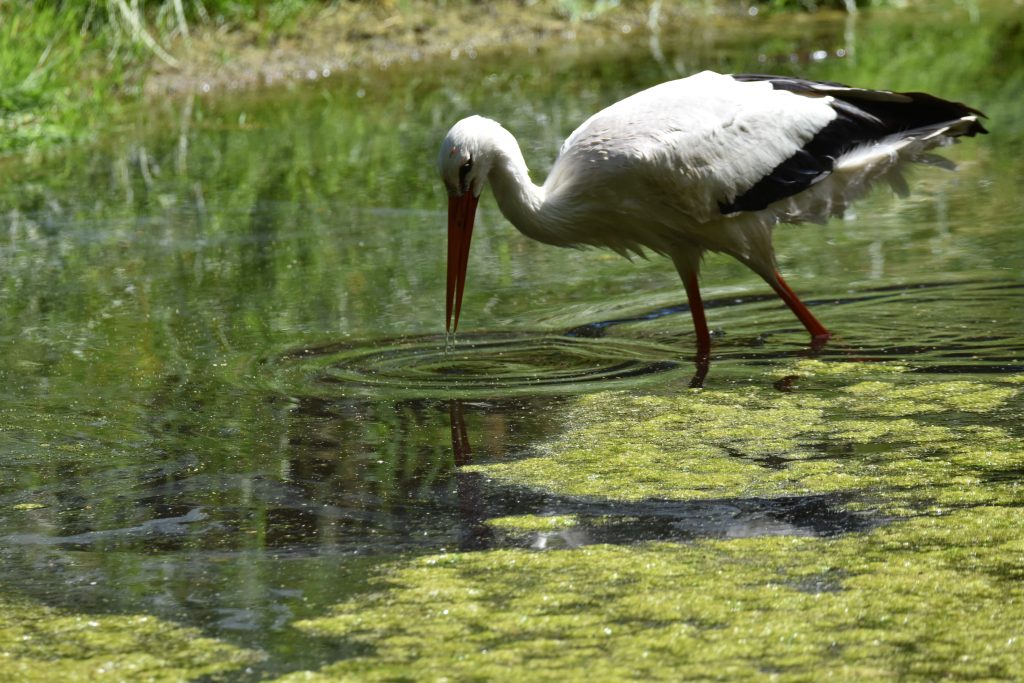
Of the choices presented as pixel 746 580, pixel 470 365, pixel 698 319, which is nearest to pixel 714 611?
pixel 746 580

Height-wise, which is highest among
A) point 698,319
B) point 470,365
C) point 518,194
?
point 518,194

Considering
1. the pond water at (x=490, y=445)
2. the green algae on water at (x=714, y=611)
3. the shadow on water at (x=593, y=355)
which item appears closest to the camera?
the green algae on water at (x=714, y=611)

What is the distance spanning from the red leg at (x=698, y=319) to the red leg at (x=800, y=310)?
0.13 feet

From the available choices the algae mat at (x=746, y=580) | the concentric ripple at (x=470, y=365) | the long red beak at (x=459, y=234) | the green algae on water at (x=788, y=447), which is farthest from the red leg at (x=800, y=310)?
the algae mat at (x=746, y=580)

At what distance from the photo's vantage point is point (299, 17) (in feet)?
48.1

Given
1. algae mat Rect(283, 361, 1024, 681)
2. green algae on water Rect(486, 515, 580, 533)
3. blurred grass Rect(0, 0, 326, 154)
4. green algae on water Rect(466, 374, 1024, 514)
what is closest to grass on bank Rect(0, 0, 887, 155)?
blurred grass Rect(0, 0, 326, 154)

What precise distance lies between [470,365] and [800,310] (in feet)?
4.32

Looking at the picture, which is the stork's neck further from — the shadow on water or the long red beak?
the shadow on water

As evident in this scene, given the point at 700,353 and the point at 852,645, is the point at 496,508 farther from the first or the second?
the point at 700,353

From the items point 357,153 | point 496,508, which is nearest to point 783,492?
point 496,508

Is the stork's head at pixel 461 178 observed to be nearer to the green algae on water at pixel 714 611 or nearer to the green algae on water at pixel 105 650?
the green algae on water at pixel 714 611

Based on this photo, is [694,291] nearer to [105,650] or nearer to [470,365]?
[470,365]

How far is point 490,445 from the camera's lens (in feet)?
15.0

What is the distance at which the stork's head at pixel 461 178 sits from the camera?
18.5ft
